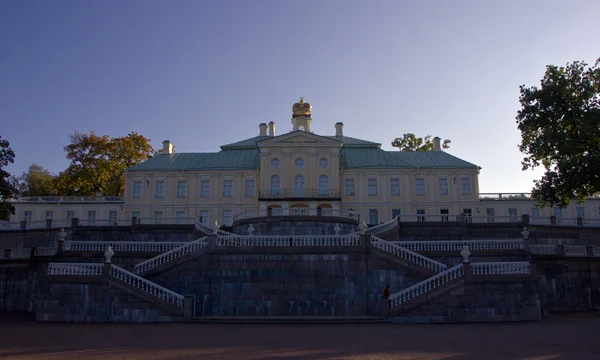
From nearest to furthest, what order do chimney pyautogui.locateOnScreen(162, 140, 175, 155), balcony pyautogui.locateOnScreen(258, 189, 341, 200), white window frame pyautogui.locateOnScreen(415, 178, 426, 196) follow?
balcony pyautogui.locateOnScreen(258, 189, 341, 200), white window frame pyautogui.locateOnScreen(415, 178, 426, 196), chimney pyautogui.locateOnScreen(162, 140, 175, 155)

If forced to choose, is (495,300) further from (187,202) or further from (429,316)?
(187,202)

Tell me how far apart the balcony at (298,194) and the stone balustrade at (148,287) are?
25.7 m

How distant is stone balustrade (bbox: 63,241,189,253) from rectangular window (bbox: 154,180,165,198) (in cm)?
2319

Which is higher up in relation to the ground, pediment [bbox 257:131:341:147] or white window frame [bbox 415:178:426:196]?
pediment [bbox 257:131:341:147]

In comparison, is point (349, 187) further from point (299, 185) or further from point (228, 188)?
point (228, 188)

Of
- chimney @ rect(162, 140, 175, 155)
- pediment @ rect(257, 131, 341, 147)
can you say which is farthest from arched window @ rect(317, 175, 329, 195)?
chimney @ rect(162, 140, 175, 155)

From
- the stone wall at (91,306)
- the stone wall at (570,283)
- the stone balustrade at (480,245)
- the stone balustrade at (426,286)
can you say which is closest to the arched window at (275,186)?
the stone balustrade at (480,245)

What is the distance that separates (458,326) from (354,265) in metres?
5.50

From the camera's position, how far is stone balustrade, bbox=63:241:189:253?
24900mm

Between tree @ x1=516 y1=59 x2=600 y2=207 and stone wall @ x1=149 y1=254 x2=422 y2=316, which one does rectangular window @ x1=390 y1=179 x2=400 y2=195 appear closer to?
tree @ x1=516 y1=59 x2=600 y2=207

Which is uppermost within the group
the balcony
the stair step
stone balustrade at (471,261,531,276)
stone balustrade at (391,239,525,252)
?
the balcony

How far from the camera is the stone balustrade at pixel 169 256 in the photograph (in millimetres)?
23062

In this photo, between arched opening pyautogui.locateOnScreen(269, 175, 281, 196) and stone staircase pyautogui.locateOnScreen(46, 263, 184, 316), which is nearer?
stone staircase pyautogui.locateOnScreen(46, 263, 184, 316)

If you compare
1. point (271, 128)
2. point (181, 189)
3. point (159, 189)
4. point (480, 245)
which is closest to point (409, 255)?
point (480, 245)
